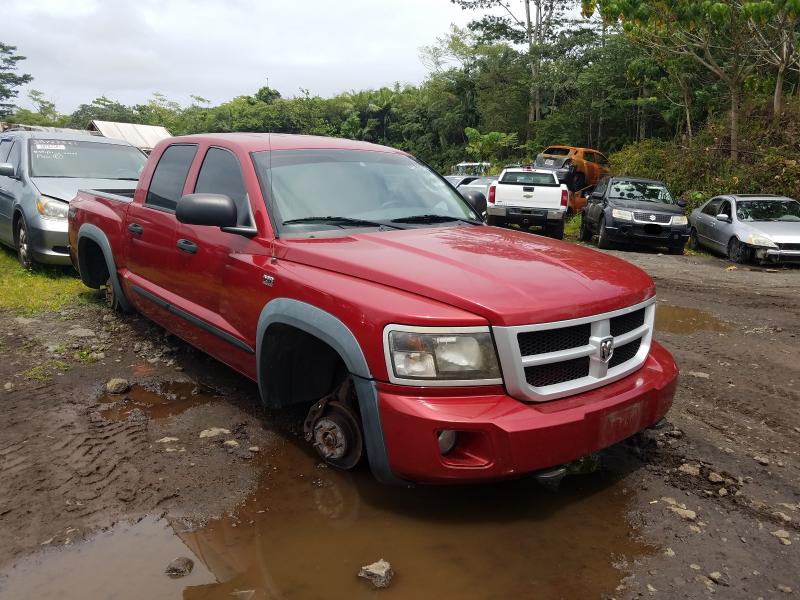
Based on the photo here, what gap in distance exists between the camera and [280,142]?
396 centimetres

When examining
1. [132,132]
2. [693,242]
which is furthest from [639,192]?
[132,132]

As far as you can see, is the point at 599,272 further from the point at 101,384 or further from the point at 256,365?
the point at 101,384

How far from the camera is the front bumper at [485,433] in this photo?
8.05 ft

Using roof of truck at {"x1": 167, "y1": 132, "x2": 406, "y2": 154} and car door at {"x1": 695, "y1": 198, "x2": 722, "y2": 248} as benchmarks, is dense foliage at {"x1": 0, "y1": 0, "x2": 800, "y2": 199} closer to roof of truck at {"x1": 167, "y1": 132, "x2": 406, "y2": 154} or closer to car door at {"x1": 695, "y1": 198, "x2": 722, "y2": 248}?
car door at {"x1": 695, "y1": 198, "x2": 722, "y2": 248}

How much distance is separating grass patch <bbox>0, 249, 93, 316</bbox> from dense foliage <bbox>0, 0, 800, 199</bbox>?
4709 millimetres

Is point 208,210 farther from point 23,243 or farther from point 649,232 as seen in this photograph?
point 649,232

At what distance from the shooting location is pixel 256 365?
11.2 ft

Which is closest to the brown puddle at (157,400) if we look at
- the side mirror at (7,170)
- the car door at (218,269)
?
the car door at (218,269)

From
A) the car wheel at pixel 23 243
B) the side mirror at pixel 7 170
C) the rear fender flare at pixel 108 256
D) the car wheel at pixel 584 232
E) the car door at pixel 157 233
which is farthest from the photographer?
the car wheel at pixel 584 232

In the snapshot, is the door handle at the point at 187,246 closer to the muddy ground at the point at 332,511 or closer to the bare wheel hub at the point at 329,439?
the muddy ground at the point at 332,511

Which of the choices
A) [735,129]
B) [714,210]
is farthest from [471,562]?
[735,129]

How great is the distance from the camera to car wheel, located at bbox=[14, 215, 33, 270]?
758 centimetres

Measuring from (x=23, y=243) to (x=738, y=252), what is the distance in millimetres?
11702

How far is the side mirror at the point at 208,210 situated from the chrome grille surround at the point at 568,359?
5.42 feet
